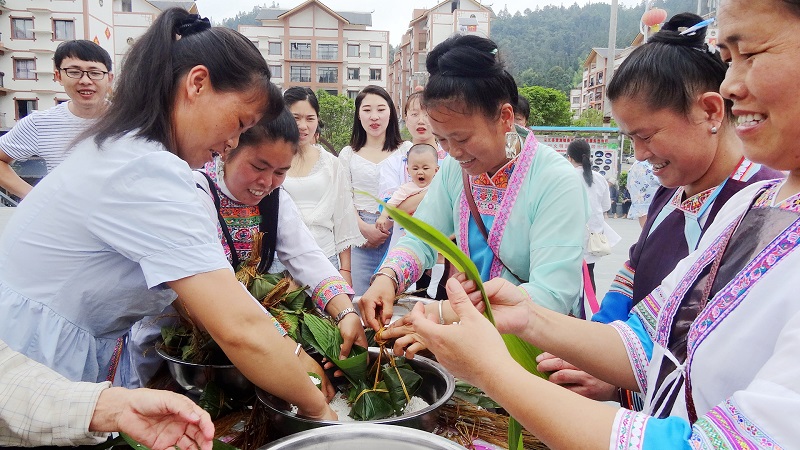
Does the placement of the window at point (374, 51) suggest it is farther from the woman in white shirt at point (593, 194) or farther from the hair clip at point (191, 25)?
the hair clip at point (191, 25)

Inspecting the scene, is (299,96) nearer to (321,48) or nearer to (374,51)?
(321,48)

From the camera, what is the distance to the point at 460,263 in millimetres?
1010

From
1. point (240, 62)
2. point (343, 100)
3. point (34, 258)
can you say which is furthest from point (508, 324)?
point (343, 100)

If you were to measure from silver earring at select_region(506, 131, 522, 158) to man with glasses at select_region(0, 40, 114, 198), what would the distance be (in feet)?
9.01

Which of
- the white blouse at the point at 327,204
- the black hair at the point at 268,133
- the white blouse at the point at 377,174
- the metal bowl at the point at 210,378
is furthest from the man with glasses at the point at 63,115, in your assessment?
the metal bowl at the point at 210,378

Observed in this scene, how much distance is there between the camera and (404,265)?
2125mm

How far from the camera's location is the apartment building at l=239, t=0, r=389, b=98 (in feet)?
138

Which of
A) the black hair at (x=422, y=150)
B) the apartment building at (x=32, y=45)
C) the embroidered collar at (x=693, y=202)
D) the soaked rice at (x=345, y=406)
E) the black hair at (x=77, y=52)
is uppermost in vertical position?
the apartment building at (x=32, y=45)

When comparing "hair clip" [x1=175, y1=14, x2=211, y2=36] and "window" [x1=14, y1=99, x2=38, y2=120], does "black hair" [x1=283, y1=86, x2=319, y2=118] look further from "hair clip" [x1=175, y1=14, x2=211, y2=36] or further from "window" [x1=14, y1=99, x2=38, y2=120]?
"window" [x1=14, y1=99, x2=38, y2=120]

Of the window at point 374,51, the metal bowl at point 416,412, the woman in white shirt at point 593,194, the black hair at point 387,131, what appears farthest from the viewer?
the window at point 374,51

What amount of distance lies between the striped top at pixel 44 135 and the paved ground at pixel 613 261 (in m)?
4.80

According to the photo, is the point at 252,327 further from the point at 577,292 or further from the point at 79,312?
the point at 577,292

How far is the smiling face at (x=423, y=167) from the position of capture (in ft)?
13.2

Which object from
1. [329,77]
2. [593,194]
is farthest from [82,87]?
[329,77]
